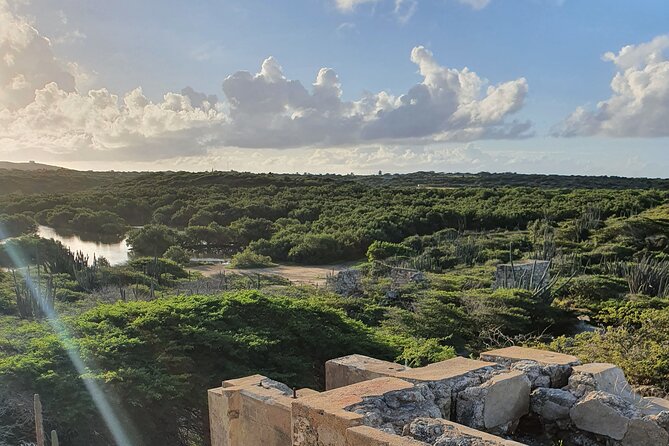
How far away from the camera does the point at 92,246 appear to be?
115 feet

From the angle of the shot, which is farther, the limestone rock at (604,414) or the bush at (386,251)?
the bush at (386,251)

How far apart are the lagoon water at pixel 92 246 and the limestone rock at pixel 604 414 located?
1112 inches

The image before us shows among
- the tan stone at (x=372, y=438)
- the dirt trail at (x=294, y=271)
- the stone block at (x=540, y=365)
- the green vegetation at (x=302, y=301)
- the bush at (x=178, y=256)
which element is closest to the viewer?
the tan stone at (x=372, y=438)

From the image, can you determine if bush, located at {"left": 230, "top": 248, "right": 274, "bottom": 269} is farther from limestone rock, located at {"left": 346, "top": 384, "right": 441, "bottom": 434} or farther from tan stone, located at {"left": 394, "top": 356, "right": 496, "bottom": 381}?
limestone rock, located at {"left": 346, "top": 384, "right": 441, "bottom": 434}

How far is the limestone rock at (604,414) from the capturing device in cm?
384

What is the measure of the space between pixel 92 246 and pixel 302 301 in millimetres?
27244

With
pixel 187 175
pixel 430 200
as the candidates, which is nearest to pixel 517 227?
pixel 430 200

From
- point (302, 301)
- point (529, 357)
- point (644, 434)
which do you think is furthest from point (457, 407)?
point (302, 301)

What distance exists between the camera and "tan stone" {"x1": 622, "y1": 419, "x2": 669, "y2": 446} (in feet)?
12.2

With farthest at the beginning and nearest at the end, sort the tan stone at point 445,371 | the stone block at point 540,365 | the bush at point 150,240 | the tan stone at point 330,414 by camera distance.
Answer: the bush at point 150,240, the stone block at point 540,365, the tan stone at point 445,371, the tan stone at point 330,414

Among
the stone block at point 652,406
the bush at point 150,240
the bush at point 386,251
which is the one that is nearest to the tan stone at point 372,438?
the stone block at point 652,406

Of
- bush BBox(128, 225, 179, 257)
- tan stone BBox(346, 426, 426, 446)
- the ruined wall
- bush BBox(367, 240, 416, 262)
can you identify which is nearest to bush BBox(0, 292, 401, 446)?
the ruined wall

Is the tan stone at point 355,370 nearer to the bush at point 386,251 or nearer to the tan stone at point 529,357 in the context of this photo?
the tan stone at point 529,357

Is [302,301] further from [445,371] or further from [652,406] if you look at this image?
[652,406]
